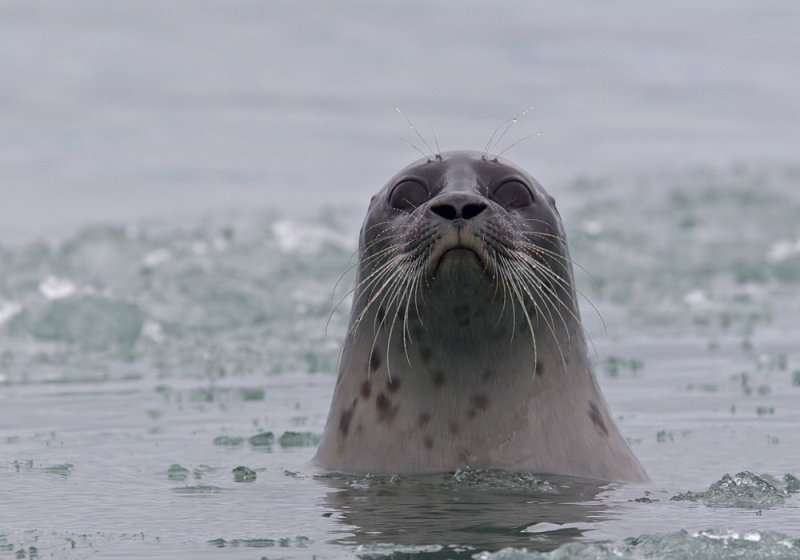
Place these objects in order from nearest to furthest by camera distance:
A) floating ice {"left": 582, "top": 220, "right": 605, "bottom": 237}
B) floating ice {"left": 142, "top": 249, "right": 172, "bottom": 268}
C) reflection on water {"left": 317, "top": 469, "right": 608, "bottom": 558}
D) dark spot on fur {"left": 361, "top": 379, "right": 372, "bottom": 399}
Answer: reflection on water {"left": 317, "top": 469, "right": 608, "bottom": 558} < dark spot on fur {"left": 361, "top": 379, "right": 372, "bottom": 399} < floating ice {"left": 142, "top": 249, "right": 172, "bottom": 268} < floating ice {"left": 582, "top": 220, "right": 605, "bottom": 237}

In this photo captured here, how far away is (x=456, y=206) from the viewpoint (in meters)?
4.95

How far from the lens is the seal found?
5066 millimetres

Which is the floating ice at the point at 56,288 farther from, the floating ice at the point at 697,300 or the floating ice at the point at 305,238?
the floating ice at the point at 697,300

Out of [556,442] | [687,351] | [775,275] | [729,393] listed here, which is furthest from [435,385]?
[775,275]

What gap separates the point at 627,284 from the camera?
47.3ft

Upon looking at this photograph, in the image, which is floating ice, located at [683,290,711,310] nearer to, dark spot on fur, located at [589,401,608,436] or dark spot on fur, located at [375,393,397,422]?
dark spot on fur, located at [589,401,608,436]

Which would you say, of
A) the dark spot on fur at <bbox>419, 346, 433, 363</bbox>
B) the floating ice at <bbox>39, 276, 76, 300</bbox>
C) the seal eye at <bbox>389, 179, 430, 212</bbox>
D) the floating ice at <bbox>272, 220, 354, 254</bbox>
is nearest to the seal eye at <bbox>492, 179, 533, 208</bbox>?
the seal eye at <bbox>389, 179, 430, 212</bbox>

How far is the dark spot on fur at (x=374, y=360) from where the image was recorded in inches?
213

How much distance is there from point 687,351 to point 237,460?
5.18 m

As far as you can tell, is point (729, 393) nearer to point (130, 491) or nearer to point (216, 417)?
point (216, 417)

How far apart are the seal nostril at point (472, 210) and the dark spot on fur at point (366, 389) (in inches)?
31.6

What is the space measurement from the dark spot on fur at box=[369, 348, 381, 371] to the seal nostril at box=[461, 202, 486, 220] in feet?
2.39

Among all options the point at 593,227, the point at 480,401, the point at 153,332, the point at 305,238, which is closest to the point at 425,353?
the point at 480,401

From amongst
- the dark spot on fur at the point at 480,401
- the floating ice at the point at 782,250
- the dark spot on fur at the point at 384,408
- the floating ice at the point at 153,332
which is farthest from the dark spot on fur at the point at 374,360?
the floating ice at the point at 782,250
